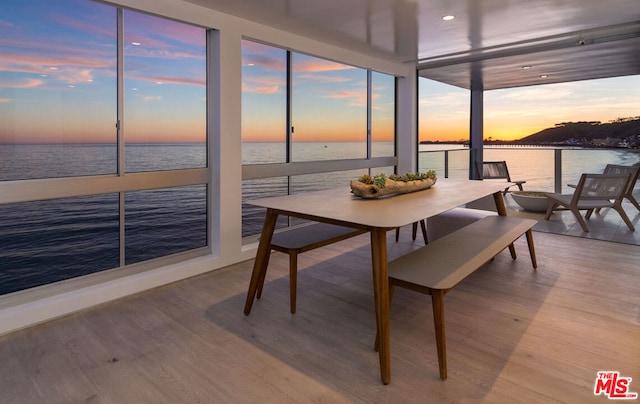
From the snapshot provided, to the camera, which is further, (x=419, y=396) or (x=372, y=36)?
(x=372, y=36)

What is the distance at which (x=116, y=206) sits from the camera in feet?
9.89

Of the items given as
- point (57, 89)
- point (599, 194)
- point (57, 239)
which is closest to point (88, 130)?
point (57, 89)

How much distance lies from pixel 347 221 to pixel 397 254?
2041 millimetres

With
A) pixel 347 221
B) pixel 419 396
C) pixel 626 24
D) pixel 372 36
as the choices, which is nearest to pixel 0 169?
pixel 347 221

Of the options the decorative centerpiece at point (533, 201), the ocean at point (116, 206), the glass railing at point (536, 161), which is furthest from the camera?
the decorative centerpiece at point (533, 201)

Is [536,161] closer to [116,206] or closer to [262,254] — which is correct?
[262,254]

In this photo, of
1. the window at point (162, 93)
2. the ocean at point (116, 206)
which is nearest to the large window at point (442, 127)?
the ocean at point (116, 206)

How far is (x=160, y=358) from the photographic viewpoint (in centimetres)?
209

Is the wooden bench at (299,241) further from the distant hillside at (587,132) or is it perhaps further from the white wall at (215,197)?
the distant hillside at (587,132)

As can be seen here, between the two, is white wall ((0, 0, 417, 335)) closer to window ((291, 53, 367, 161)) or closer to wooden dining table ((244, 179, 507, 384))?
wooden dining table ((244, 179, 507, 384))

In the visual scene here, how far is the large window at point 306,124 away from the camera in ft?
14.4

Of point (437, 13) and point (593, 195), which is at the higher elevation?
point (437, 13)

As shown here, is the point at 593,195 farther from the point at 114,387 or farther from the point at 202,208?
the point at 114,387

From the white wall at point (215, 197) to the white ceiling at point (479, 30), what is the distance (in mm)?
140
